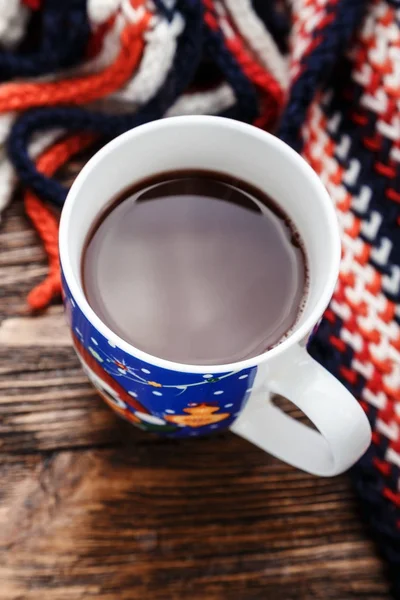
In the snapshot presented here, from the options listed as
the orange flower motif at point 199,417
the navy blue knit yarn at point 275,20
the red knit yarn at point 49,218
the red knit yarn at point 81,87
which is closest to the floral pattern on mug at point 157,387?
the orange flower motif at point 199,417

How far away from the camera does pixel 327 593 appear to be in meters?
0.52

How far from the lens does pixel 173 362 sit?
1.35 feet

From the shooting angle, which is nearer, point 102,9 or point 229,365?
point 229,365

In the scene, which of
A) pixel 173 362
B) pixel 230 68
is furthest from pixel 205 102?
pixel 173 362

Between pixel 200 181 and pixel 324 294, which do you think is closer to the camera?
pixel 324 294

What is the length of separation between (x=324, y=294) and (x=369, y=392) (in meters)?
0.16

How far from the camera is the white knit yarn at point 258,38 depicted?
608 mm

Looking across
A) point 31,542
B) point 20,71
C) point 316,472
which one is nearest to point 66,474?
point 31,542

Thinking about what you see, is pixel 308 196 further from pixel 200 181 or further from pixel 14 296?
pixel 14 296

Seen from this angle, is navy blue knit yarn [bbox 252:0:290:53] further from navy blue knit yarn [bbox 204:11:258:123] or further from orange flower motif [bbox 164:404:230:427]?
orange flower motif [bbox 164:404:230:427]

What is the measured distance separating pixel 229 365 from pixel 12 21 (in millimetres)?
373

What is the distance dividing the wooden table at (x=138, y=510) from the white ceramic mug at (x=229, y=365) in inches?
2.0

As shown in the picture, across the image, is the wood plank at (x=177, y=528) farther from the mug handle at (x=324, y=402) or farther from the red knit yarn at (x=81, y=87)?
the red knit yarn at (x=81, y=87)

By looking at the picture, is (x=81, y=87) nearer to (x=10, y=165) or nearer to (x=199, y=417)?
(x=10, y=165)
